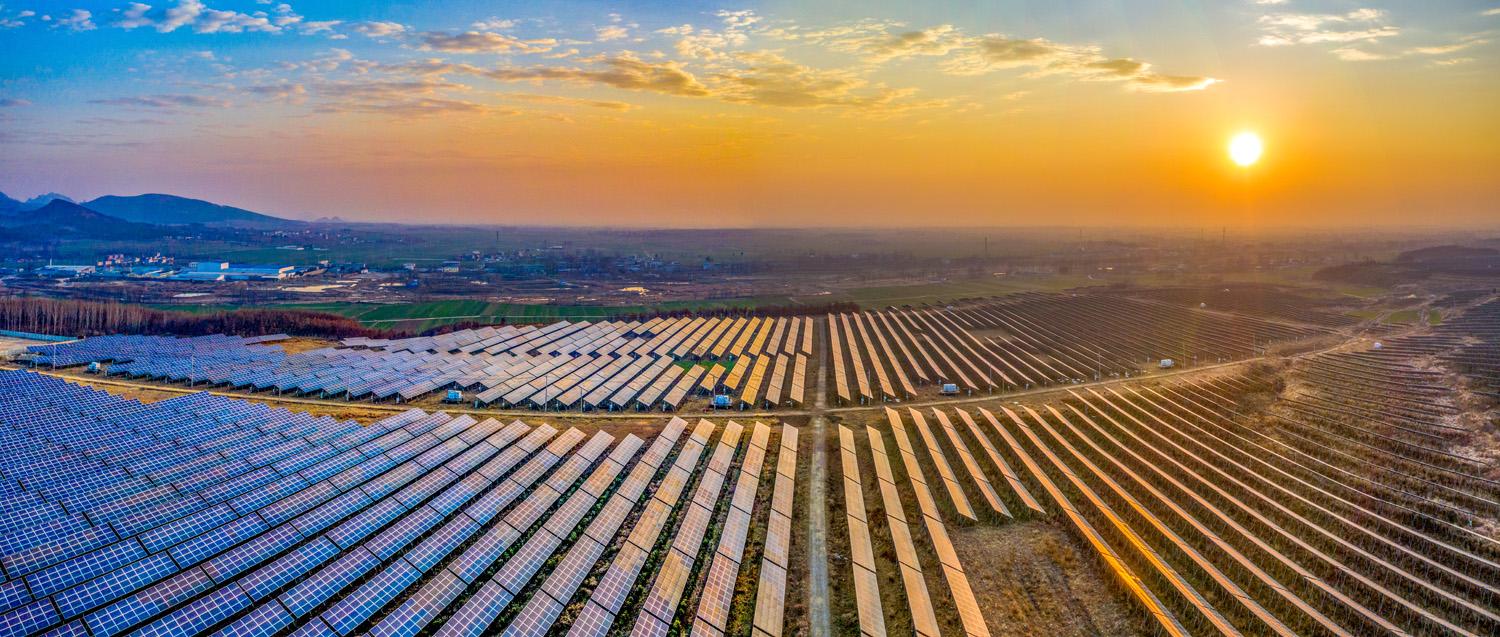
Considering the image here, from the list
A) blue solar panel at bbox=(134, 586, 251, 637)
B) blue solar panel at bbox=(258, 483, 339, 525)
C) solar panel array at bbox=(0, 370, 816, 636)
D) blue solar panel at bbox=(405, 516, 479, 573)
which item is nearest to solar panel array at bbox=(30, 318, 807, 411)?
solar panel array at bbox=(0, 370, 816, 636)

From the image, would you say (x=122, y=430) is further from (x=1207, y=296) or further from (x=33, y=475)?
(x=1207, y=296)

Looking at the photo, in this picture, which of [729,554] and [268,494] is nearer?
[729,554]

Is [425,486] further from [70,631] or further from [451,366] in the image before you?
[451,366]

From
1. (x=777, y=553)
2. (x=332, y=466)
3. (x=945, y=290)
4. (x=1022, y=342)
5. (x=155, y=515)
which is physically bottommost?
(x=777, y=553)

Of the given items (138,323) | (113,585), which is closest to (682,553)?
(113,585)

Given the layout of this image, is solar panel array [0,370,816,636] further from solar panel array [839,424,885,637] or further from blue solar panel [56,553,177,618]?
solar panel array [839,424,885,637]

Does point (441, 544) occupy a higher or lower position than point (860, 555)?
higher

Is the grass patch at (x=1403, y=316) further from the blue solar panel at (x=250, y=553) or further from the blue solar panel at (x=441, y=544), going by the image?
the blue solar panel at (x=250, y=553)
